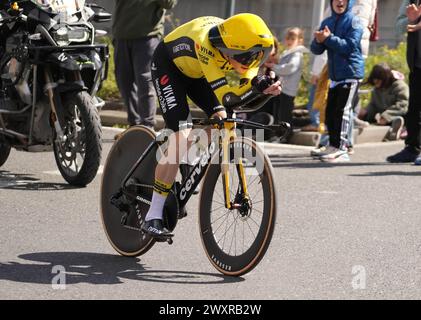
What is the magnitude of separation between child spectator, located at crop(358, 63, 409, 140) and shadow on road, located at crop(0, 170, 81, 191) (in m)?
5.74

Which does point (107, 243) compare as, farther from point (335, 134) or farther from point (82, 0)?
point (335, 134)

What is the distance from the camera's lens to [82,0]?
10.6 meters

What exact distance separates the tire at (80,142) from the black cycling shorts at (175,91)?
2.43 metres

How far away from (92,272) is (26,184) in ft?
11.0

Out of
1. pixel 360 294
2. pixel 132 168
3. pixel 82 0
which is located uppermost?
pixel 82 0

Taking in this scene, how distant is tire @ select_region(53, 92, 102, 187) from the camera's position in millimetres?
9898

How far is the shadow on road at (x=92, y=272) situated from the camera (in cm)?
689

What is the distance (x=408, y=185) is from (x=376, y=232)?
7.77 ft

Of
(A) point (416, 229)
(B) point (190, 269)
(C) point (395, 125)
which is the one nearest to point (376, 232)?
(A) point (416, 229)

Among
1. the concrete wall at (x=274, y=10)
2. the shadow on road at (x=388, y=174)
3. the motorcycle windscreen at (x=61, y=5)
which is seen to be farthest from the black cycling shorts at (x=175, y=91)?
the concrete wall at (x=274, y=10)

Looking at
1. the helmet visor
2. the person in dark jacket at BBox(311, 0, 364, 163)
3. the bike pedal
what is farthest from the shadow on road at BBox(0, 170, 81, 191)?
the helmet visor

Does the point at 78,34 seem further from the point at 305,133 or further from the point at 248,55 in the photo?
the point at 305,133

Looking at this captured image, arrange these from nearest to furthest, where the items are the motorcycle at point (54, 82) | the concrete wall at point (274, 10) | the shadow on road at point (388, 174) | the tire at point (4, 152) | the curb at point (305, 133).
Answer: the motorcycle at point (54, 82), the tire at point (4, 152), the shadow on road at point (388, 174), the curb at point (305, 133), the concrete wall at point (274, 10)

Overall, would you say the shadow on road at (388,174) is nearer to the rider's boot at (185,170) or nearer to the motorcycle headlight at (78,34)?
the motorcycle headlight at (78,34)
